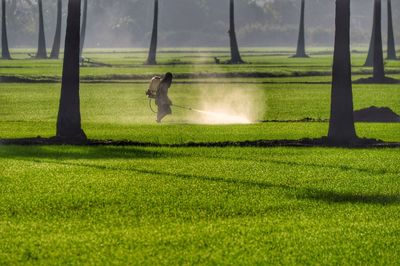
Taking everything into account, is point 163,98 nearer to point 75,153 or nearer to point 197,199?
point 75,153

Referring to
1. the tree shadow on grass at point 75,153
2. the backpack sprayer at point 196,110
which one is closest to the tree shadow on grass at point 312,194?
the tree shadow on grass at point 75,153

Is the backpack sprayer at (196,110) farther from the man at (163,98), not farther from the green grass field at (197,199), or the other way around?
the green grass field at (197,199)

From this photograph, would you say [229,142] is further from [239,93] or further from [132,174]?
[239,93]

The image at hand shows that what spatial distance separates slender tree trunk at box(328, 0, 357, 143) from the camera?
30.8 meters

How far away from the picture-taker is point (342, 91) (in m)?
31.0

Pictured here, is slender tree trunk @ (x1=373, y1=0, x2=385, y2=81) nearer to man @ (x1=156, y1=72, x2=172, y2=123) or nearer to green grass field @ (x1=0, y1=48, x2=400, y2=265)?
green grass field @ (x1=0, y1=48, x2=400, y2=265)

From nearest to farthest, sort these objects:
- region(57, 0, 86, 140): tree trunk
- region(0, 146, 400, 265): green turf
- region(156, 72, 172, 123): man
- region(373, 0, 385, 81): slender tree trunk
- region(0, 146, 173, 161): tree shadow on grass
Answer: region(0, 146, 400, 265): green turf, region(0, 146, 173, 161): tree shadow on grass, region(57, 0, 86, 140): tree trunk, region(156, 72, 172, 123): man, region(373, 0, 385, 81): slender tree trunk

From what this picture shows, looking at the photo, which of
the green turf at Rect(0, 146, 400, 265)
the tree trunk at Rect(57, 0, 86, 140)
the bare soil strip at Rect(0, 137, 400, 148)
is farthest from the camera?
the tree trunk at Rect(57, 0, 86, 140)

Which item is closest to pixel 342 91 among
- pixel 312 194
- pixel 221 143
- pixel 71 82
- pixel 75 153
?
pixel 221 143

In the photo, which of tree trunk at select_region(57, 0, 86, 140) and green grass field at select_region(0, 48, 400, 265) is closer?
green grass field at select_region(0, 48, 400, 265)

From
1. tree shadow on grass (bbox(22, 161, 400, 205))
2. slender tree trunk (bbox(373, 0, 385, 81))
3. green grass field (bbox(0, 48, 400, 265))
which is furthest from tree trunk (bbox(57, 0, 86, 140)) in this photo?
slender tree trunk (bbox(373, 0, 385, 81))

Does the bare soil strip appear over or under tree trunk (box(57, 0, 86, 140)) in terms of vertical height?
under

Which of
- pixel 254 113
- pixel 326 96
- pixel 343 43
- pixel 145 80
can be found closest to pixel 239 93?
pixel 326 96

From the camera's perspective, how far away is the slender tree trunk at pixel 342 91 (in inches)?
1212
